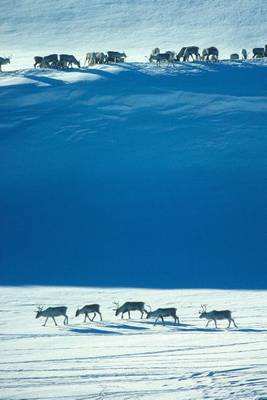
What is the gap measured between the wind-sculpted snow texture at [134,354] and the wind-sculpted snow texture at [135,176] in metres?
4.15

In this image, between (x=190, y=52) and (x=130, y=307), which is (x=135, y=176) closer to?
(x=190, y=52)

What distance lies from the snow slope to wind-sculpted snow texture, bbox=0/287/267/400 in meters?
33.1

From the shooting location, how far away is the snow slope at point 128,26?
200ft

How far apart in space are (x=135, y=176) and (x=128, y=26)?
3122 cm

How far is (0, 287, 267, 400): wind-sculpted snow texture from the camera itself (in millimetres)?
16375

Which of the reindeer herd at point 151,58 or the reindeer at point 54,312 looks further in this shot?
the reindeer herd at point 151,58

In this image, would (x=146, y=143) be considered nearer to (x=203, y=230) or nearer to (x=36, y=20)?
(x=203, y=230)

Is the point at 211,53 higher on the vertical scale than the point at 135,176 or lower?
higher

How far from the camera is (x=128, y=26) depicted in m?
66.1

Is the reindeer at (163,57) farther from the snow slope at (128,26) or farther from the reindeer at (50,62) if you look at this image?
the snow slope at (128,26)

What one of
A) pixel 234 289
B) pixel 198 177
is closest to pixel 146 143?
pixel 198 177

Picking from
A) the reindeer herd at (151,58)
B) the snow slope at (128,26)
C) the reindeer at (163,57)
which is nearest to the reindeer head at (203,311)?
the reindeer at (163,57)

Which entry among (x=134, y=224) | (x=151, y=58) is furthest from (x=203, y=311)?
(x=151, y=58)

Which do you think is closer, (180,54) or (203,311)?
(203,311)
